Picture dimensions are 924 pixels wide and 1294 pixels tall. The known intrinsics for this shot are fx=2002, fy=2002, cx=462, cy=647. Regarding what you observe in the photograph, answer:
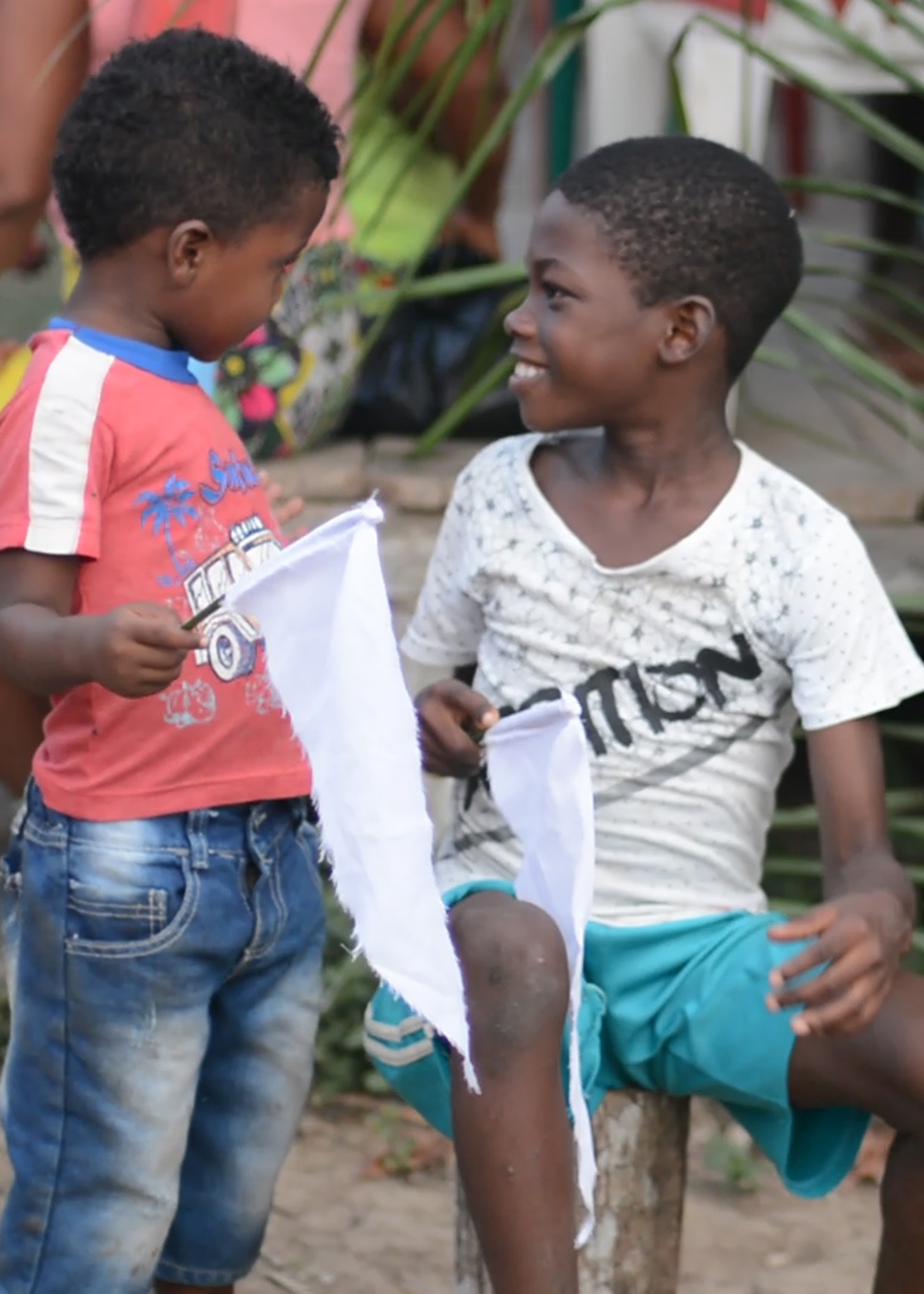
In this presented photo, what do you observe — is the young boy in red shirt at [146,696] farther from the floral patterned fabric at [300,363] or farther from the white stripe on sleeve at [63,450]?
the floral patterned fabric at [300,363]

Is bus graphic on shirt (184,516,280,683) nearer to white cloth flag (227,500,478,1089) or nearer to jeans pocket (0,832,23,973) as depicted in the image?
white cloth flag (227,500,478,1089)

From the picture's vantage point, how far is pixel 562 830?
76.5 inches

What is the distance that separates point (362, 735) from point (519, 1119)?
412mm

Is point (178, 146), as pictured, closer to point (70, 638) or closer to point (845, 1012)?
point (70, 638)

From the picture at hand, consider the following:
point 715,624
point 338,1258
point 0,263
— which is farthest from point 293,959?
point 0,263

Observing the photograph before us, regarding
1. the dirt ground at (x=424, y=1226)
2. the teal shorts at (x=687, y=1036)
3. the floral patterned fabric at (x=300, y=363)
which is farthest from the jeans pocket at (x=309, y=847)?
the floral patterned fabric at (x=300, y=363)

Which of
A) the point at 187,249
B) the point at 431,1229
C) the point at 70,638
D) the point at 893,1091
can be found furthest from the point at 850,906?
the point at 431,1229

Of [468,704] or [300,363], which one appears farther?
[300,363]

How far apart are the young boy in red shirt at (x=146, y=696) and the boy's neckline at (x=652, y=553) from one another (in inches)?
13.4

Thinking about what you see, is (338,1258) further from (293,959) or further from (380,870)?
(380,870)

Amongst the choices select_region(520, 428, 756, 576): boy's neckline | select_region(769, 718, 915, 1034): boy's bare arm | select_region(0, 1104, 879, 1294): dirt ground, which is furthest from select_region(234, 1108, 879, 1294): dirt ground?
select_region(520, 428, 756, 576): boy's neckline

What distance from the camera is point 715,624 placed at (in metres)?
2.10

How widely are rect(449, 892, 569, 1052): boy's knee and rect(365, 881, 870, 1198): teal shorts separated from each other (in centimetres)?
12

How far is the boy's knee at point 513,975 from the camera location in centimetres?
187
